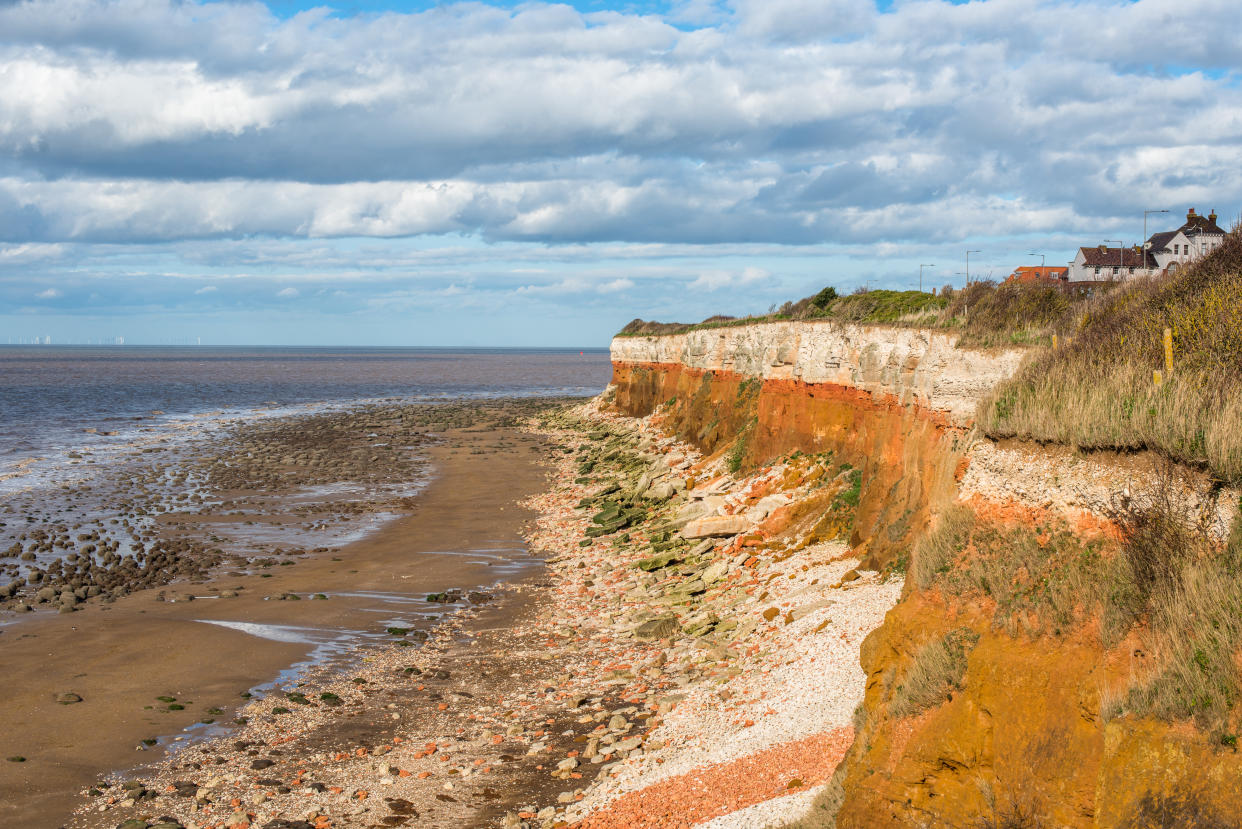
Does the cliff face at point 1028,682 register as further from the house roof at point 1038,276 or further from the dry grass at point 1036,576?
the house roof at point 1038,276

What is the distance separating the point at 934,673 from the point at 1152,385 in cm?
396

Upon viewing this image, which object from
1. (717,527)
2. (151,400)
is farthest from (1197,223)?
(151,400)

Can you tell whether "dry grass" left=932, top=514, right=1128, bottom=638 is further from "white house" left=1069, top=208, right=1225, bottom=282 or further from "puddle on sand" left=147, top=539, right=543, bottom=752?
"white house" left=1069, top=208, right=1225, bottom=282

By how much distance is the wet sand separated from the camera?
13.0m

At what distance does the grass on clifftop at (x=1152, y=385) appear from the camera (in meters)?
7.58

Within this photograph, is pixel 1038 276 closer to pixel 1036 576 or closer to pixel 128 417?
pixel 1036 576

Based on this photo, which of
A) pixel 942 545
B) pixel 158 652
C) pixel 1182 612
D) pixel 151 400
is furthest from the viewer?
pixel 151 400

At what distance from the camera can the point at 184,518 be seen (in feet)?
102

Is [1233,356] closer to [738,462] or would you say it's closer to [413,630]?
[413,630]

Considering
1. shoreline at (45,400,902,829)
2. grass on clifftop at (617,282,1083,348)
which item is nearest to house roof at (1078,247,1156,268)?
grass on clifftop at (617,282,1083,348)

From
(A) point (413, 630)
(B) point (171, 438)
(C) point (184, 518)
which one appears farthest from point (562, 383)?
(A) point (413, 630)

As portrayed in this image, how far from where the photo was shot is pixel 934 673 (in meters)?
7.89

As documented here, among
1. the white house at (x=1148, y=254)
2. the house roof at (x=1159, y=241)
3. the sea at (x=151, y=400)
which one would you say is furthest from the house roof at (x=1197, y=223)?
the sea at (x=151, y=400)

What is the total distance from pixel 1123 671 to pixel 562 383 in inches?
4671
